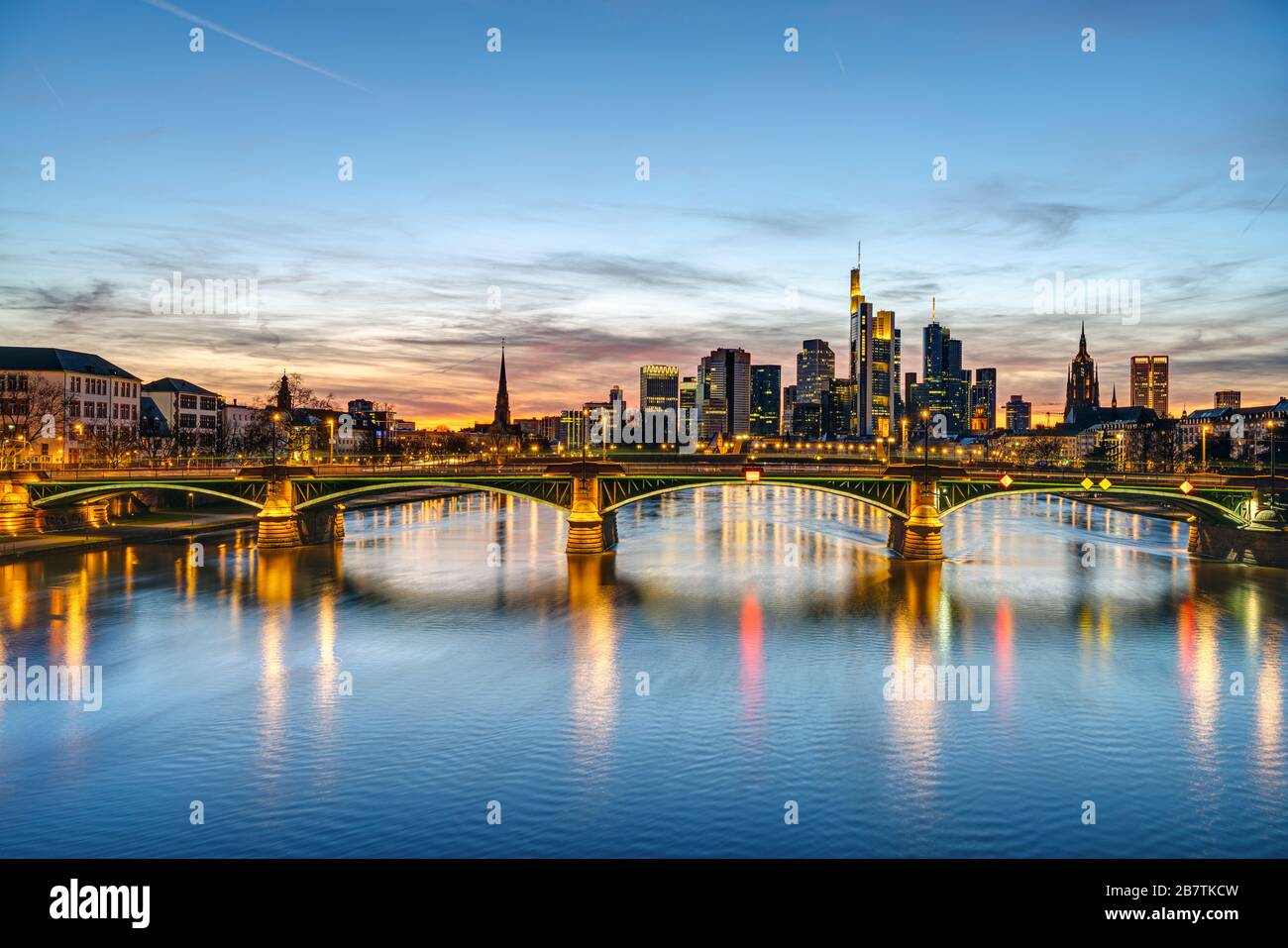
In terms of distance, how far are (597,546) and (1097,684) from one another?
49128 mm

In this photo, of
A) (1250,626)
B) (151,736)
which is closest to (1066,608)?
(1250,626)

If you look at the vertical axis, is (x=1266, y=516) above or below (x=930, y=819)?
above

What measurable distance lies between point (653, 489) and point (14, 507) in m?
62.1

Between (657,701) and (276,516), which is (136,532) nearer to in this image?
(276,516)

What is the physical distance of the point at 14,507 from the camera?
8831 centimetres

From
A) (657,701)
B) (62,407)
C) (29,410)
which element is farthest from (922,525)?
(62,407)

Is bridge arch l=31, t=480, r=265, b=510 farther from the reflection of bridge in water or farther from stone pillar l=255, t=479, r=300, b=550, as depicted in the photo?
stone pillar l=255, t=479, r=300, b=550

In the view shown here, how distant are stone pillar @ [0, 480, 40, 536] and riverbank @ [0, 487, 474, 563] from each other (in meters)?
2.32

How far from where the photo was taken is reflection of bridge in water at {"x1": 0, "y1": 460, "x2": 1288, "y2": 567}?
254ft

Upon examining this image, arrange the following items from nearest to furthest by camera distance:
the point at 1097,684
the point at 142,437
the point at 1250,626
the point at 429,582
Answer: the point at 1097,684, the point at 1250,626, the point at 429,582, the point at 142,437

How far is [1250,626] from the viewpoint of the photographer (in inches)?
2100

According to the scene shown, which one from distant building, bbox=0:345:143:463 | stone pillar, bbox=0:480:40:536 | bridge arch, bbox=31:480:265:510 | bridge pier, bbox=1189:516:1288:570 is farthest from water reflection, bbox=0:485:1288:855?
distant building, bbox=0:345:143:463
